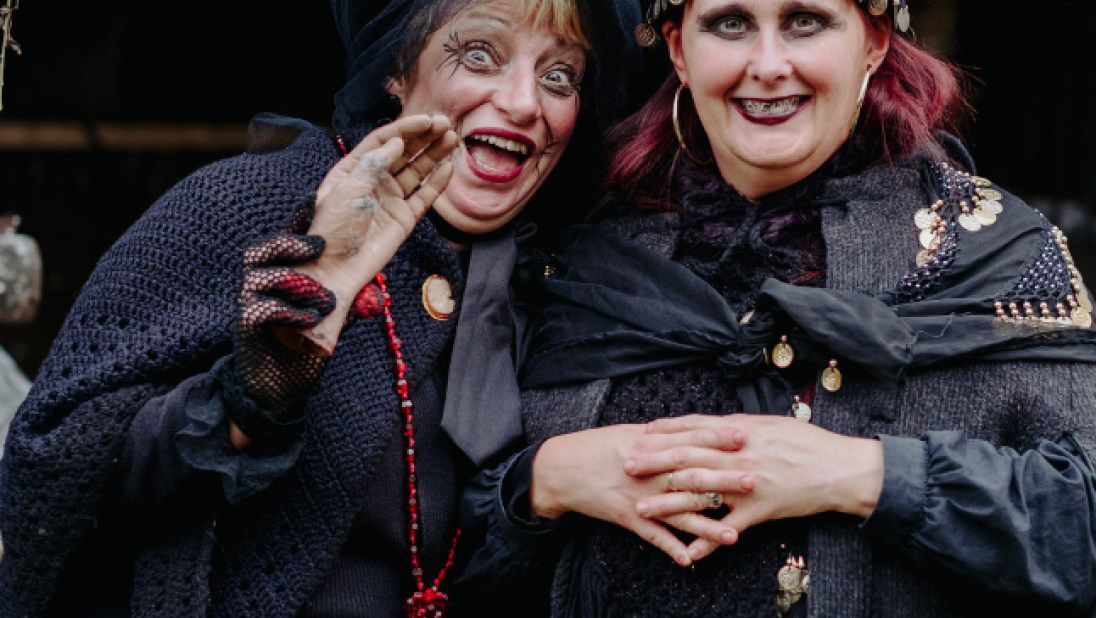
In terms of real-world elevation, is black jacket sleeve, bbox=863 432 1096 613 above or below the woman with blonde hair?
below

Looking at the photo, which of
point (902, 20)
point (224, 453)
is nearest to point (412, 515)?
point (224, 453)

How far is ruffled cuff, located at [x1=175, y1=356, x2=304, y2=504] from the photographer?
1946 mm

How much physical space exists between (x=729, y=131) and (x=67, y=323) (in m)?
1.32

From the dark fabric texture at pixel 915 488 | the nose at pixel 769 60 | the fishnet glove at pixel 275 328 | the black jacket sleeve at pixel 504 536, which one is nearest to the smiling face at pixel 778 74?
the nose at pixel 769 60

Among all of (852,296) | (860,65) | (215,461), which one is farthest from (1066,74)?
(215,461)

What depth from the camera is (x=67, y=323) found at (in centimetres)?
215

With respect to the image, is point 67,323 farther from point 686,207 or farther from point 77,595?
point 686,207

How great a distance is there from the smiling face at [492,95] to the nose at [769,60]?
1.46ft

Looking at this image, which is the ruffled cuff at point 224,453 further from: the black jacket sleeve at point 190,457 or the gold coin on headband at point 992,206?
the gold coin on headband at point 992,206

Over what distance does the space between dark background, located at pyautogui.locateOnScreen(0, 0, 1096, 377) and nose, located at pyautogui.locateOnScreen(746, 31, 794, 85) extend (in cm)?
257

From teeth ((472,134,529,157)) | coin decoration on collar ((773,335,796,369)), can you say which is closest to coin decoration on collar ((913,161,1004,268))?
coin decoration on collar ((773,335,796,369))

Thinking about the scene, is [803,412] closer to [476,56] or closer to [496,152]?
[496,152]

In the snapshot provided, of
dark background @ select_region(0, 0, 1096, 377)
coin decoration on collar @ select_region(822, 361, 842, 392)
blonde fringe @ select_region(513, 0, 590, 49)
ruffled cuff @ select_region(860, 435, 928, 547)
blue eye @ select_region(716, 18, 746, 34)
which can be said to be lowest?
dark background @ select_region(0, 0, 1096, 377)

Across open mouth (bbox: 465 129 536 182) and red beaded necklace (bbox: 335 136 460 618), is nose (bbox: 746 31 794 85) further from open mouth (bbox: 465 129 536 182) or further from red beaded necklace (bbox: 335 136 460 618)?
red beaded necklace (bbox: 335 136 460 618)
